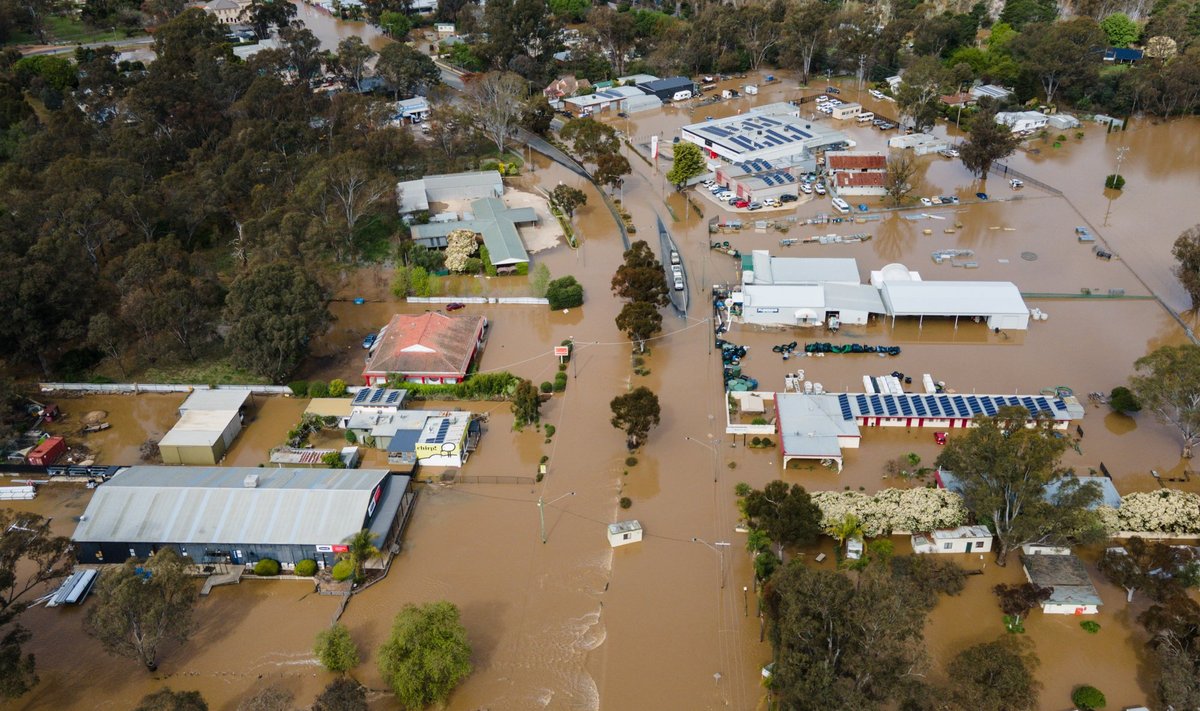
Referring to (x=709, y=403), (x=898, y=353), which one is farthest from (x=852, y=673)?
(x=898, y=353)

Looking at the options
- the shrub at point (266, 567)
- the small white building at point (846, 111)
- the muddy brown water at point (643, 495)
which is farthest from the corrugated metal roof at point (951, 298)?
the small white building at point (846, 111)

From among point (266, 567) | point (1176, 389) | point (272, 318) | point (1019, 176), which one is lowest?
point (1019, 176)

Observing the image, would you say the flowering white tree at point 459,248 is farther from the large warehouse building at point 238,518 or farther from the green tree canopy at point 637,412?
the large warehouse building at point 238,518

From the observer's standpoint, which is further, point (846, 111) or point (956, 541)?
point (846, 111)

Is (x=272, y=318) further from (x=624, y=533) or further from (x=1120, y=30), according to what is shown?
(x=1120, y=30)

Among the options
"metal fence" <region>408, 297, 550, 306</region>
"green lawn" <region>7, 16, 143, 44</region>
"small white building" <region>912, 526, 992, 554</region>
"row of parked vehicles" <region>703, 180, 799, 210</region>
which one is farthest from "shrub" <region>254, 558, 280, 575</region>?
"green lawn" <region>7, 16, 143, 44</region>

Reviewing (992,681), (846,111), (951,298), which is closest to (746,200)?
(951,298)
